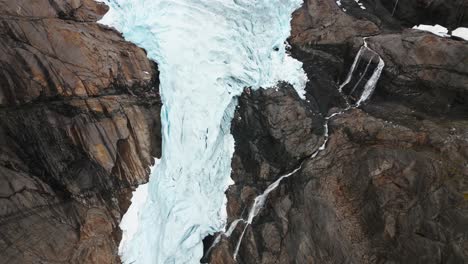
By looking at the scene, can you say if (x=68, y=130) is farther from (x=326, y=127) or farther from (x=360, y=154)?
(x=360, y=154)

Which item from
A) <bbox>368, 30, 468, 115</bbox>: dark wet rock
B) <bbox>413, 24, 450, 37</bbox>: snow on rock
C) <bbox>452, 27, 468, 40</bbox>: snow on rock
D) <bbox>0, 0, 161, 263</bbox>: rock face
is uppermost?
<bbox>452, 27, 468, 40</bbox>: snow on rock

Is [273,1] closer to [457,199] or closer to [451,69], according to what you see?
[451,69]

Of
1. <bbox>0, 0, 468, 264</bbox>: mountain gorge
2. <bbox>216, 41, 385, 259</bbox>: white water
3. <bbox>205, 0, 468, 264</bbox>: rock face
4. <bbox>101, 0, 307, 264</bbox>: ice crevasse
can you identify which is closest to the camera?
<bbox>205, 0, 468, 264</bbox>: rock face

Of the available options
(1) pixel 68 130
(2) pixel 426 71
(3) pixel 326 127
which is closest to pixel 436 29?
(2) pixel 426 71

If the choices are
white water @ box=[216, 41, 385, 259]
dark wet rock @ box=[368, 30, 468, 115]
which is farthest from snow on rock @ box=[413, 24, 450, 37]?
white water @ box=[216, 41, 385, 259]

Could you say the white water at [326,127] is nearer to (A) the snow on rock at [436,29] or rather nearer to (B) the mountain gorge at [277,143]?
(B) the mountain gorge at [277,143]

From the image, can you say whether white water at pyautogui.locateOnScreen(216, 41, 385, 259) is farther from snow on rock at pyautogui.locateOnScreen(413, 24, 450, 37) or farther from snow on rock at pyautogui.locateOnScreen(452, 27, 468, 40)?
snow on rock at pyautogui.locateOnScreen(452, 27, 468, 40)
